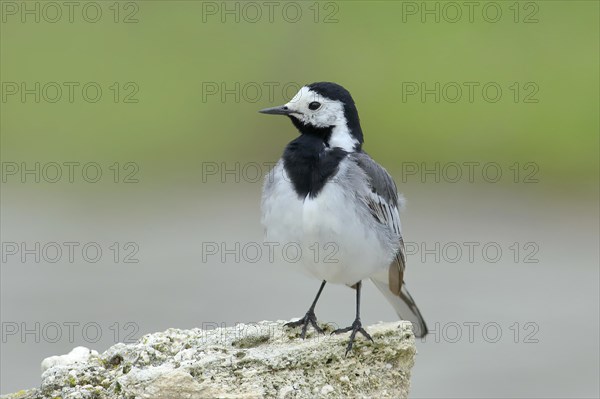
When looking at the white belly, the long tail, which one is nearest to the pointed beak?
the white belly

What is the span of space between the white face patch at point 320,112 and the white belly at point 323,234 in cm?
38

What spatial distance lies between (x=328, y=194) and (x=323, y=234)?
0.26 meters

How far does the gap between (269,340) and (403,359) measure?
80cm

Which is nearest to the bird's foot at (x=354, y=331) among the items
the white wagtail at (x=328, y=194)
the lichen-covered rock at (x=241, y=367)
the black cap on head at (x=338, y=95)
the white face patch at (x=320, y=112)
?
the lichen-covered rock at (x=241, y=367)

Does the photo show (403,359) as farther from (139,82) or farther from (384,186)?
(139,82)

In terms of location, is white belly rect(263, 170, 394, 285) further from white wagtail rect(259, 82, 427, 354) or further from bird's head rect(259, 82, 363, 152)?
bird's head rect(259, 82, 363, 152)

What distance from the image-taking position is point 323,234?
23.6 feet

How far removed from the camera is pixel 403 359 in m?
6.57

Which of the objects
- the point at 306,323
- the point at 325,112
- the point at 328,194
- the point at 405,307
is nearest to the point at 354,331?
the point at 306,323

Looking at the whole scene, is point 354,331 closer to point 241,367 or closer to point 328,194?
point 241,367

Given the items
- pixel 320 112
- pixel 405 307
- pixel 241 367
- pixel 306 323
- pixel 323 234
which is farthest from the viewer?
pixel 405 307

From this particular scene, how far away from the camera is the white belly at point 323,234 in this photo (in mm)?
7207

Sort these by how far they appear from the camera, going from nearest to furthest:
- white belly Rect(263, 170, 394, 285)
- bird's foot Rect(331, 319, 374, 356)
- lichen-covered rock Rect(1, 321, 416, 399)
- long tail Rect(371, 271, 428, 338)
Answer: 1. lichen-covered rock Rect(1, 321, 416, 399)
2. bird's foot Rect(331, 319, 374, 356)
3. white belly Rect(263, 170, 394, 285)
4. long tail Rect(371, 271, 428, 338)

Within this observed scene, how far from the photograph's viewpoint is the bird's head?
7.34 meters
